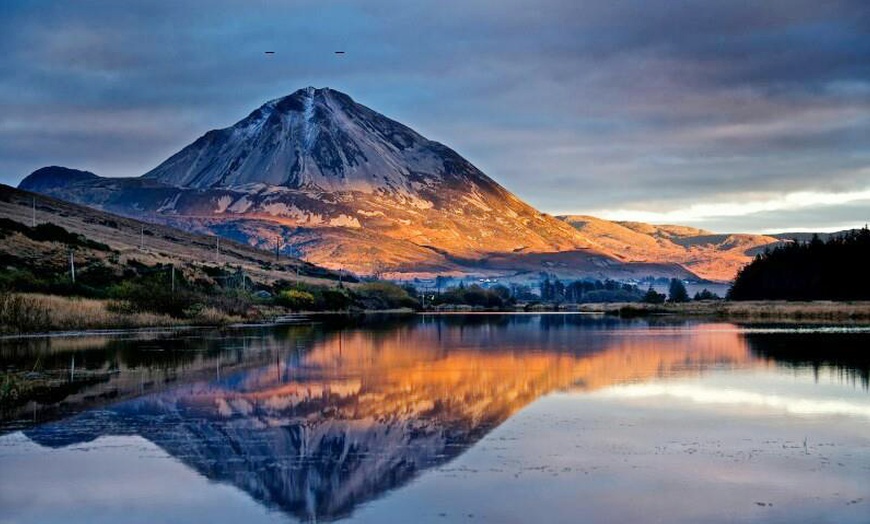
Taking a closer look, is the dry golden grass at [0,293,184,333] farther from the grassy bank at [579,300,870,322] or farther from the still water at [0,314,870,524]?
the grassy bank at [579,300,870,322]

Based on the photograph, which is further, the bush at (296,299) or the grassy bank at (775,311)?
the bush at (296,299)

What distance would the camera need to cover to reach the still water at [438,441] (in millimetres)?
12219

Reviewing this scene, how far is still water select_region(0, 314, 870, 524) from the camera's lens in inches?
481

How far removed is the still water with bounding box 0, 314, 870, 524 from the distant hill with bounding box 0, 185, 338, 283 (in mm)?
47296

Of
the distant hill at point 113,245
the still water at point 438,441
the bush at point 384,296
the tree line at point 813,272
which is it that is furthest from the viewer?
the bush at point 384,296

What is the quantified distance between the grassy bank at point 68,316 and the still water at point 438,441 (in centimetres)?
1210

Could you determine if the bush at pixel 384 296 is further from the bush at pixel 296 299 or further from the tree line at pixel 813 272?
the tree line at pixel 813 272

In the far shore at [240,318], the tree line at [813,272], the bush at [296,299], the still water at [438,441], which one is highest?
the tree line at [813,272]

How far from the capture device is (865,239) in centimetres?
9094

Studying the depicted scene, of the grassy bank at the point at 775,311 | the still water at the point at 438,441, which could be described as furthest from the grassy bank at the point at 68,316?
the grassy bank at the point at 775,311

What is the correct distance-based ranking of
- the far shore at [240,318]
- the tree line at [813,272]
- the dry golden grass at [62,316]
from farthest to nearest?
1. the tree line at [813,272]
2. the far shore at [240,318]
3. the dry golden grass at [62,316]

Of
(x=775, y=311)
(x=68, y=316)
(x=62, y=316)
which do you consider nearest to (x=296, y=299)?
(x=775, y=311)

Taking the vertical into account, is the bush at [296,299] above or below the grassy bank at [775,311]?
above

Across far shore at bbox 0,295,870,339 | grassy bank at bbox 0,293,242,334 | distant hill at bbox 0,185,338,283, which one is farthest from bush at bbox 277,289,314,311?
grassy bank at bbox 0,293,242,334
